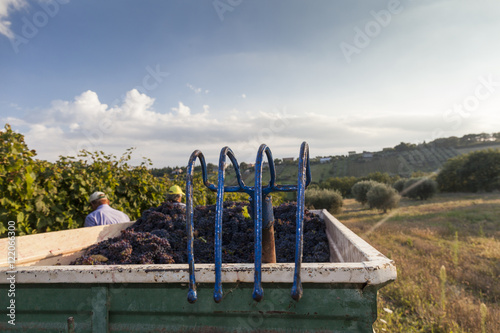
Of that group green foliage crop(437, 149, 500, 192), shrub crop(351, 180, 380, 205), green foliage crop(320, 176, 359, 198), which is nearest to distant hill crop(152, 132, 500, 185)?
green foliage crop(320, 176, 359, 198)

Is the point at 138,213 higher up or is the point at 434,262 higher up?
the point at 138,213

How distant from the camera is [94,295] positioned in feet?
4.94

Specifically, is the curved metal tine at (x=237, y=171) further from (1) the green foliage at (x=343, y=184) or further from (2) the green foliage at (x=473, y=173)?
(1) the green foliage at (x=343, y=184)

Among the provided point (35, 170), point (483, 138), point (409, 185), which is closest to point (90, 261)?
point (35, 170)

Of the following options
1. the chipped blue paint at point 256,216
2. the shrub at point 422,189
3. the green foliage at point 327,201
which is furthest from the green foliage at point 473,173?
the chipped blue paint at point 256,216

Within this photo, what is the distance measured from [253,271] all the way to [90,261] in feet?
4.72

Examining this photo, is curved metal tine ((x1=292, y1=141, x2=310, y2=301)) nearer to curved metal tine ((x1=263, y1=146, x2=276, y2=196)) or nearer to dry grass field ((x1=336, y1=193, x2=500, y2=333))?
curved metal tine ((x1=263, y1=146, x2=276, y2=196))

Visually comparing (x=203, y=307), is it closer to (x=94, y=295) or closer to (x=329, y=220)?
(x=94, y=295)

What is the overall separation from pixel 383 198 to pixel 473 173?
2346cm

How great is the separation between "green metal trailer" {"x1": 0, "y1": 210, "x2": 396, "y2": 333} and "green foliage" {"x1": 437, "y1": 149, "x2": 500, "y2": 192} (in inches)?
1748

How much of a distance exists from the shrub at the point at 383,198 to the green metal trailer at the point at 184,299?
2292cm

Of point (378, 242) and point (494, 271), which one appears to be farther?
point (378, 242)

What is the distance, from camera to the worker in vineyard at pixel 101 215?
4.28 metres

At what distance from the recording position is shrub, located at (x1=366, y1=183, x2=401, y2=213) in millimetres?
22500
